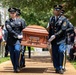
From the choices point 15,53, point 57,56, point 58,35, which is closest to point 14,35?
point 15,53

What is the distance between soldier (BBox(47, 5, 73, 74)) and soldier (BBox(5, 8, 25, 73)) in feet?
2.86

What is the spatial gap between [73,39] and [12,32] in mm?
7849

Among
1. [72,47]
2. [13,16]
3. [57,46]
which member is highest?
[13,16]

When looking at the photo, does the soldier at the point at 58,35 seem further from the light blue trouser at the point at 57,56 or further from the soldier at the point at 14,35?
the soldier at the point at 14,35

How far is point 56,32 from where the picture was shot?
450 inches

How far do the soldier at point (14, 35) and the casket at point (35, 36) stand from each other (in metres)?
0.36

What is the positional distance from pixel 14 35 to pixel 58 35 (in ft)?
4.08

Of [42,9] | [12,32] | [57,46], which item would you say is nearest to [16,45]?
[12,32]

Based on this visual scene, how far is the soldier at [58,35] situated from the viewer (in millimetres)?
11359

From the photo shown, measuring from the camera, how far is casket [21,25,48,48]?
1108cm

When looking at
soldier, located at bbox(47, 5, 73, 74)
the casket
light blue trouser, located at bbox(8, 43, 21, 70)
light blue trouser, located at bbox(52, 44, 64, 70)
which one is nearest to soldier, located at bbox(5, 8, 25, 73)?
light blue trouser, located at bbox(8, 43, 21, 70)

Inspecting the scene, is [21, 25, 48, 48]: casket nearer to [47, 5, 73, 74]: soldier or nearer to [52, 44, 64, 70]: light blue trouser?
[47, 5, 73, 74]: soldier

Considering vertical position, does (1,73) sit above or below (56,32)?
below

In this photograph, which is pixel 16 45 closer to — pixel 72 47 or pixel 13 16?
pixel 13 16
